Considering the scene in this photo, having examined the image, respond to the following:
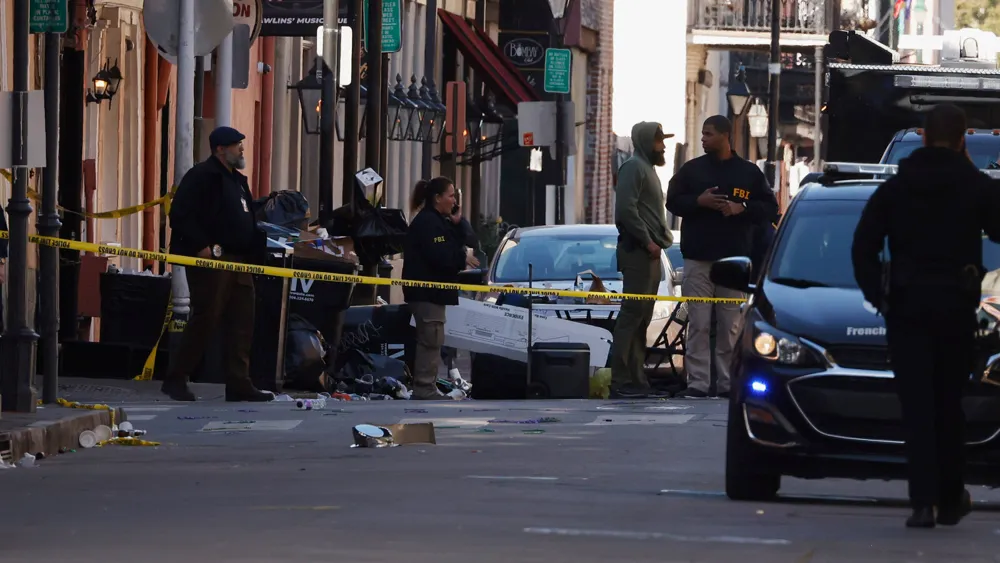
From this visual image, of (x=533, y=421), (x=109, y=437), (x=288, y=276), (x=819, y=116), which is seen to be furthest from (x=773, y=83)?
(x=109, y=437)

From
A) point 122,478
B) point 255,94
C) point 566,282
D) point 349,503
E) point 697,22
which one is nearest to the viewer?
point 349,503

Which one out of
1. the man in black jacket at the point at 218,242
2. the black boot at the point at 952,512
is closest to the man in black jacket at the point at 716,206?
the man in black jacket at the point at 218,242

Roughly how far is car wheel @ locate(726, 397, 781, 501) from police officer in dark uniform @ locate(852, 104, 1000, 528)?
104 cm

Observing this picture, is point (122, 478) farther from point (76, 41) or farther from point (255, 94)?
point (255, 94)

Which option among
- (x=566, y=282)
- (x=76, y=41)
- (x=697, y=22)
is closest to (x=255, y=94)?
(x=76, y=41)

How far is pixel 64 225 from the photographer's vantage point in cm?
2211

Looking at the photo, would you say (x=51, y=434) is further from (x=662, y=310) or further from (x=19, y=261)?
(x=662, y=310)

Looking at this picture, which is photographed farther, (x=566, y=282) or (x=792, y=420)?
(x=566, y=282)

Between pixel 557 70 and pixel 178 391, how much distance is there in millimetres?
16344

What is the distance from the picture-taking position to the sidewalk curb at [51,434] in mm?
12195

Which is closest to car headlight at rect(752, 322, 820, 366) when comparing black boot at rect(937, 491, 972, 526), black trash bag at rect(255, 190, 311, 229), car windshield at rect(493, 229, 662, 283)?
black boot at rect(937, 491, 972, 526)

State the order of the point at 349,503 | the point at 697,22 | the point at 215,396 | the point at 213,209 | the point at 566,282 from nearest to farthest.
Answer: the point at 349,503 < the point at 213,209 < the point at 215,396 < the point at 566,282 < the point at 697,22

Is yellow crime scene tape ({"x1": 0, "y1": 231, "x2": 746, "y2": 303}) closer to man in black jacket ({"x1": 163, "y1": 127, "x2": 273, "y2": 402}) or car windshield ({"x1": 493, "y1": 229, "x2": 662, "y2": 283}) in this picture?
man in black jacket ({"x1": 163, "y1": 127, "x2": 273, "y2": 402})

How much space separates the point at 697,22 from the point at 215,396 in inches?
1604
